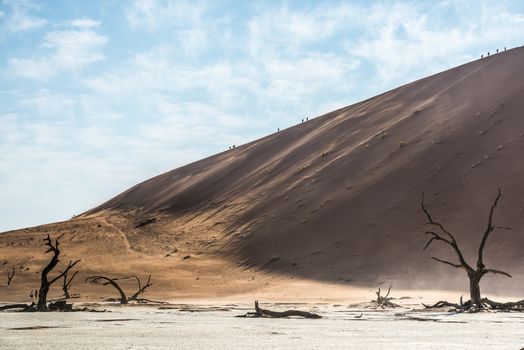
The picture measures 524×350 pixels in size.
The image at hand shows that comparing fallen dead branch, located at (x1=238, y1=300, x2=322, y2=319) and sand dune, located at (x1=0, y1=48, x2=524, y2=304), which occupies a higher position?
sand dune, located at (x1=0, y1=48, x2=524, y2=304)

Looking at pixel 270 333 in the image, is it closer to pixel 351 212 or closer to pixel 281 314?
pixel 281 314

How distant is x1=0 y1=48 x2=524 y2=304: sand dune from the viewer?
38.5 metres

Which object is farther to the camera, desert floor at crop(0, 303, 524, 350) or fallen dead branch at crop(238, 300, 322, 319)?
fallen dead branch at crop(238, 300, 322, 319)

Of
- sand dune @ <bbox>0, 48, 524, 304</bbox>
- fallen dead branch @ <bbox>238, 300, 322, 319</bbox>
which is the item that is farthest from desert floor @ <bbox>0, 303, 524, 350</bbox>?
sand dune @ <bbox>0, 48, 524, 304</bbox>

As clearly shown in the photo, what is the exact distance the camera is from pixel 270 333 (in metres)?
12.6

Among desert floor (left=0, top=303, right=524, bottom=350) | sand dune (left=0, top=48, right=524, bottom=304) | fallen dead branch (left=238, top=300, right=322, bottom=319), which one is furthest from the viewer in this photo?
sand dune (left=0, top=48, right=524, bottom=304)

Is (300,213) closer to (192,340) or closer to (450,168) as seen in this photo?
(450,168)

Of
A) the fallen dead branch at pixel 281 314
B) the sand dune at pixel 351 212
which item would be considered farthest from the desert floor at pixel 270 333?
the sand dune at pixel 351 212

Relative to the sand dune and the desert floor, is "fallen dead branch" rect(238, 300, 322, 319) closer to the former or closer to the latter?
the desert floor

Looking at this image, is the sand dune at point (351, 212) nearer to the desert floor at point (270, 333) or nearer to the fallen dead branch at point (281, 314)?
the fallen dead branch at point (281, 314)

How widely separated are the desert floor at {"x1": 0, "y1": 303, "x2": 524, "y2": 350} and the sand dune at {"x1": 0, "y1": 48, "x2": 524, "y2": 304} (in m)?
17.5

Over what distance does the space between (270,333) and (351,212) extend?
3483cm

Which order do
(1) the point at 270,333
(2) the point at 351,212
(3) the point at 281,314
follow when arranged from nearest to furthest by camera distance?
(1) the point at 270,333 < (3) the point at 281,314 < (2) the point at 351,212

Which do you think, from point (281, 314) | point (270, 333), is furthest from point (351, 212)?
point (270, 333)
